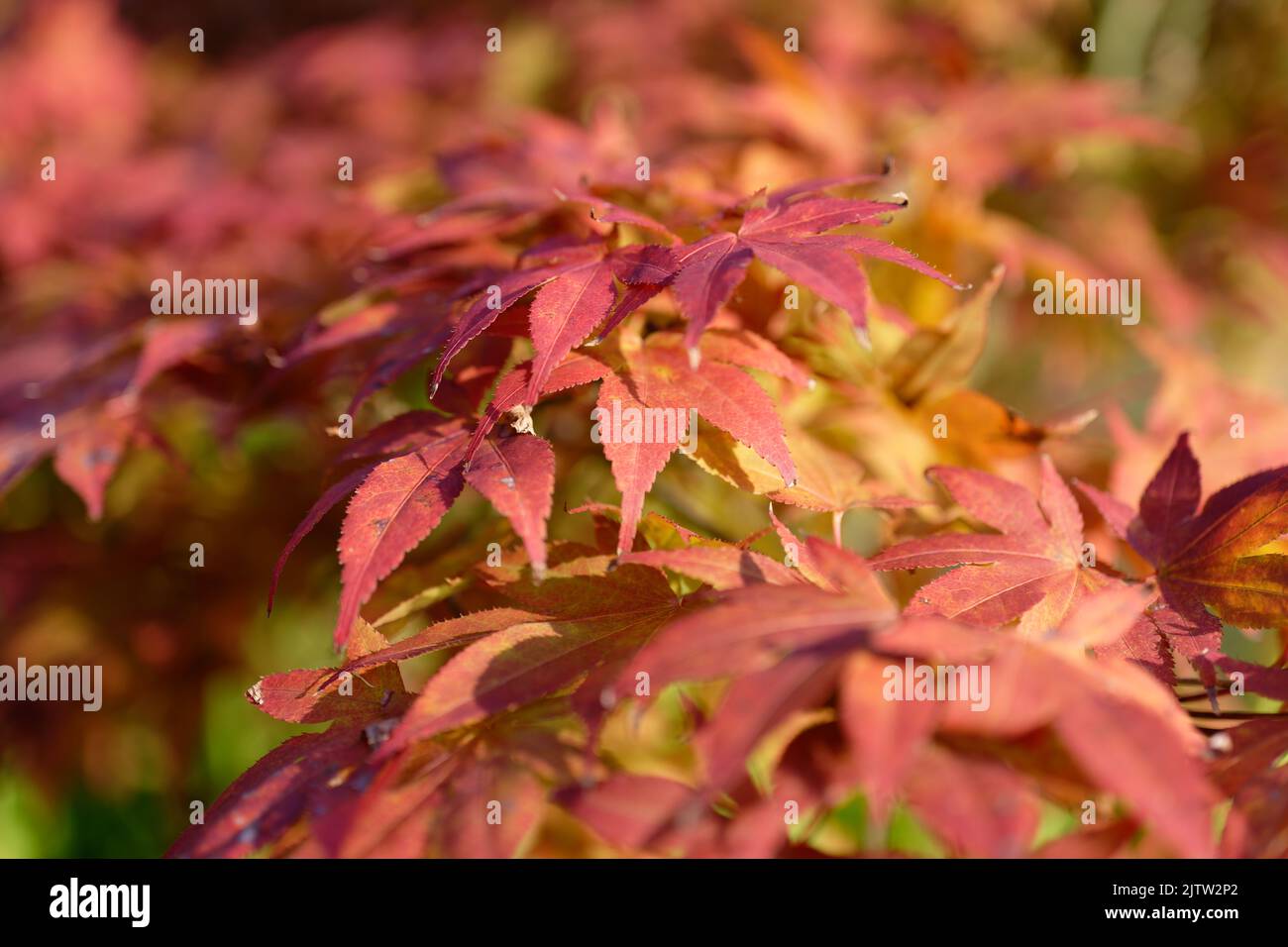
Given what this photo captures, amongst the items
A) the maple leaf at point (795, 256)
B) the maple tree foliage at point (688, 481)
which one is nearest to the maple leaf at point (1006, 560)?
the maple tree foliage at point (688, 481)

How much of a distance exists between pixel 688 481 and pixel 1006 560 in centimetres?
43

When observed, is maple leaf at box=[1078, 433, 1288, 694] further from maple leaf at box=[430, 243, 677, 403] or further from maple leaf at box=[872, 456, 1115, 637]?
maple leaf at box=[430, 243, 677, 403]

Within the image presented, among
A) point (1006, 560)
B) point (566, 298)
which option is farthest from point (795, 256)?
point (1006, 560)

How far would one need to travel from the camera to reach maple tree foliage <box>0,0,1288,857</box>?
0.51 meters

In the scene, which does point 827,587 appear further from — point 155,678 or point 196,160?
point 196,160

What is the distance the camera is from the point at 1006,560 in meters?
0.69

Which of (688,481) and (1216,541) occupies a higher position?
(688,481)

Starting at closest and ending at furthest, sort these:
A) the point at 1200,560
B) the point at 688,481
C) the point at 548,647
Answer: the point at 548,647
the point at 1200,560
the point at 688,481

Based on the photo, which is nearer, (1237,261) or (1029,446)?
(1029,446)

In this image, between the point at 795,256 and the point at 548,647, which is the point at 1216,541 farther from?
the point at 548,647

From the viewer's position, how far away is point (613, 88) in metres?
1.73

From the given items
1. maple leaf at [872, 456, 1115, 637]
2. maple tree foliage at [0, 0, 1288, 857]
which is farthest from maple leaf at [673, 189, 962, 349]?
maple leaf at [872, 456, 1115, 637]
